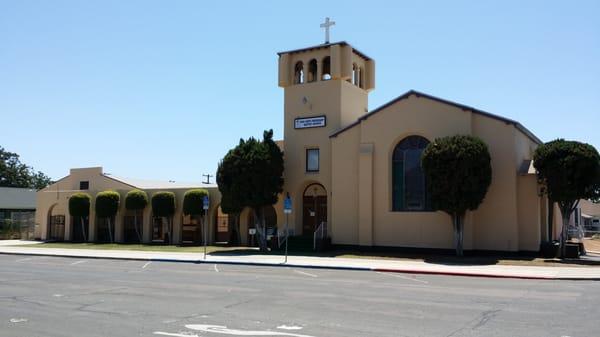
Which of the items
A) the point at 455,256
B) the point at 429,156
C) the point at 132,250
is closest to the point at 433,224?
the point at 455,256

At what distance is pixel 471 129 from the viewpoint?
2712 cm

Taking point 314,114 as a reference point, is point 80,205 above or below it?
below

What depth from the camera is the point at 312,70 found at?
33844 mm

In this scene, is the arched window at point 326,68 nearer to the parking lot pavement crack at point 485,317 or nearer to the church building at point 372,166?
the church building at point 372,166

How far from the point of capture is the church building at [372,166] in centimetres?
2645

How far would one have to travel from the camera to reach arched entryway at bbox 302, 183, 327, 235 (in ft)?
107

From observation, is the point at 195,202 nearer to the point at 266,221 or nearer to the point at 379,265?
the point at 266,221

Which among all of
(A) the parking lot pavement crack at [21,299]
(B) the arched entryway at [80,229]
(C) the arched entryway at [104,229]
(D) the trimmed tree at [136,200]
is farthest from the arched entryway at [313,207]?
(A) the parking lot pavement crack at [21,299]

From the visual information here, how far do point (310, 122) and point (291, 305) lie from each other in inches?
834

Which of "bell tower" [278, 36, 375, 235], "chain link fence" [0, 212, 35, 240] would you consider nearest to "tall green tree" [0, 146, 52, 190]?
"chain link fence" [0, 212, 35, 240]

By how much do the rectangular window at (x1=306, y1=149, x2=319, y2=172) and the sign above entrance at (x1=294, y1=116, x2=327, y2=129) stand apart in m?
1.40

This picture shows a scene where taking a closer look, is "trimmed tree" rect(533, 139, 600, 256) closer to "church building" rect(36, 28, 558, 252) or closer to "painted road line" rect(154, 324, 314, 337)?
"church building" rect(36, 28, 558, 252)

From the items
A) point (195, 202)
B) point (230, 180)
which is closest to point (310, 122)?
Answer: point (230, 180)

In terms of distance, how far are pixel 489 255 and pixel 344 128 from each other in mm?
9733
